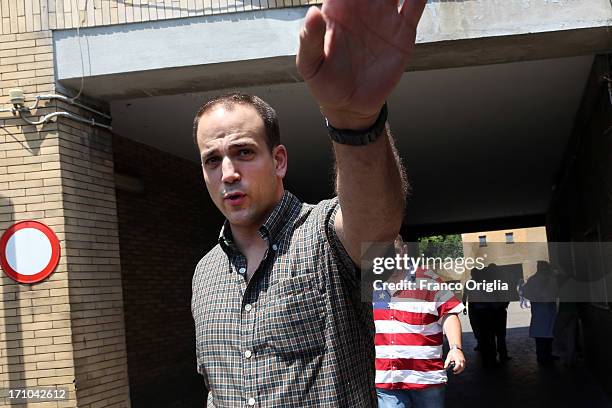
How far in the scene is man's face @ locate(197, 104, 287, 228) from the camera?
1744 mm

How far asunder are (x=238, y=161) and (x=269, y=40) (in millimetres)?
4214

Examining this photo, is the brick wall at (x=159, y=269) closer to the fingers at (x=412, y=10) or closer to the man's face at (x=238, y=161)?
the man's face at (x=238, y=161)

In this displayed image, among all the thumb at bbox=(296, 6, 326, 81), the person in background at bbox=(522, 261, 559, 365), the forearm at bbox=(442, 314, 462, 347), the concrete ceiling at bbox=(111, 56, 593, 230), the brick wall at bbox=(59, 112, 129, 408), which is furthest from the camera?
the person in background at bbox=(522, 261, 559, 365)

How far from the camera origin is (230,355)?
175 centimetres

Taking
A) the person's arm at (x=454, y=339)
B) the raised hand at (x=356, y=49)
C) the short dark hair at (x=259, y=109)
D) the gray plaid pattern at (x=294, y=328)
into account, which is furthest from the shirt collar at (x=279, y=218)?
the person's arm at (x=454, y=339)

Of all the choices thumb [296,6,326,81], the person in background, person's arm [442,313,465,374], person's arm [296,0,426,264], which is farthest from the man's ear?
the person in background

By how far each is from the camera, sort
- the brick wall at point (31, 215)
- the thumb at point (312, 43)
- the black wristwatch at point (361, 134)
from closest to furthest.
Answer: the thumb at point (312, 43) → the black wristwatch at point (361, 134) → the brick wall at point (31, 215)

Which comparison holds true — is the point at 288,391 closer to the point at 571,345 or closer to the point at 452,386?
the point at 452,386

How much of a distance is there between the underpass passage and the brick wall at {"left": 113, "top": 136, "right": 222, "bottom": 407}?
13.0ft

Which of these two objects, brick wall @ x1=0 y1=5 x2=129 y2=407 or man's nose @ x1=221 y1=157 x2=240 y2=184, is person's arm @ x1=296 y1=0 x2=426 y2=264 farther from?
brick wall @ x1=0 y1=5 x2=129 y2=407

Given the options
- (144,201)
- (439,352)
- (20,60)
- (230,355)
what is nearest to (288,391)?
(230,355)

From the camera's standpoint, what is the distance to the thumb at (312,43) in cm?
116

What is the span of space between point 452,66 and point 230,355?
513cm

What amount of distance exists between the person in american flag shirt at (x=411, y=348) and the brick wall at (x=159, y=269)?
4.78 m
